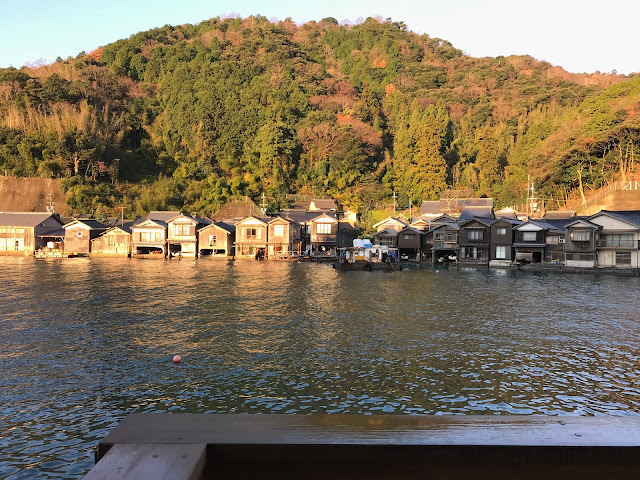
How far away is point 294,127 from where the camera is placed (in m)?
79.0

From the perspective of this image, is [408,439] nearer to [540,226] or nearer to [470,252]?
[540,226]

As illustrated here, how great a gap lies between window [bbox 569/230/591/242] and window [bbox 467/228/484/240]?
929 centimetres

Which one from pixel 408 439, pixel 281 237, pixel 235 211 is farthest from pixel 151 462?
pixel 235 211

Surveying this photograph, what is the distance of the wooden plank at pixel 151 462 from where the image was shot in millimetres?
1954

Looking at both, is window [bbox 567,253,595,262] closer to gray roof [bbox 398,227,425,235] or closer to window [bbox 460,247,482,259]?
window [bbox 460,247,482,259]

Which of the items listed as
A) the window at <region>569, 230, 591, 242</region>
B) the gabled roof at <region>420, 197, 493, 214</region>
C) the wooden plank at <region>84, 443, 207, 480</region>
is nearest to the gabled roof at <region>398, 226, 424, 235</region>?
the gabled roof at <region>420, 197, 493, 214</region>

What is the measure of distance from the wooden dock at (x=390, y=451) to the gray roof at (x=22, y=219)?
66410 millimetres

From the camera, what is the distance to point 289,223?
180ft

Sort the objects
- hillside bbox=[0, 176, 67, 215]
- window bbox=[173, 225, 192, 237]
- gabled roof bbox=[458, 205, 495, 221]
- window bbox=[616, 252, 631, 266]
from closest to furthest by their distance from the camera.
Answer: window bbox=[616, 252, 631, 266] → window bbox=[173, 225, 192, 237] → gabled roof bbox=[458, 205, 495, 221] → hillside bbox=[0, 176, 67, 215]

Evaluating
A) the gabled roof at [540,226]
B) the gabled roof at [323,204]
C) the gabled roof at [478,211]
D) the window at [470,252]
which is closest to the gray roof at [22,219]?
the gabled roof at [323,204]

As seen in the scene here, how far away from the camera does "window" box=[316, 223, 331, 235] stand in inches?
2221

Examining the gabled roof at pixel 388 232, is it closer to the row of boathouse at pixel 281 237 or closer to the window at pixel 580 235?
the row of boathouse at pixel 281 237

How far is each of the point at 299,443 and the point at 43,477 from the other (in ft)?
25.1

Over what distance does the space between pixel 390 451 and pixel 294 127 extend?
79990 millimetres
